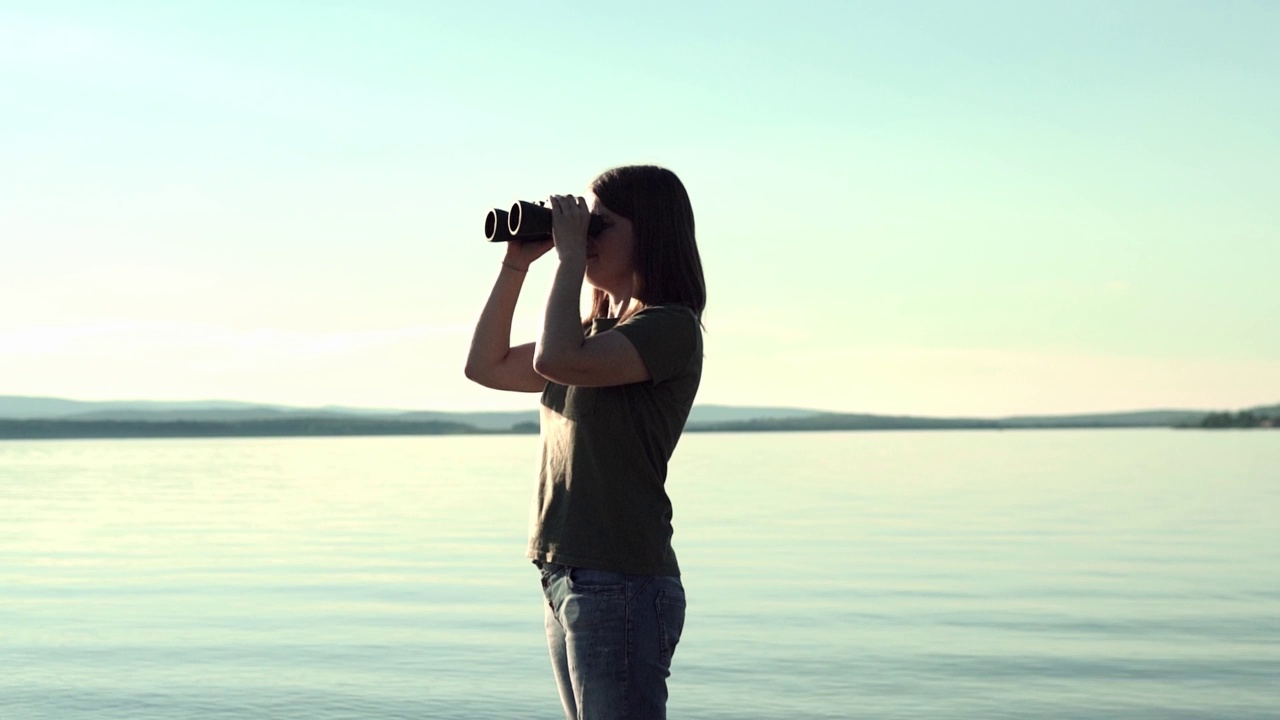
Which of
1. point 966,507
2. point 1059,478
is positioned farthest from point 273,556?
point 1059,478

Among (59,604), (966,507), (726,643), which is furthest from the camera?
(966,507)

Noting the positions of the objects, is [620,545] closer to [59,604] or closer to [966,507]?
[59,604]

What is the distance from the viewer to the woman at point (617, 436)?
283 centimetres

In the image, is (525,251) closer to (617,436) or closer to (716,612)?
(617,436)

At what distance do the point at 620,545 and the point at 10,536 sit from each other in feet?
52.5

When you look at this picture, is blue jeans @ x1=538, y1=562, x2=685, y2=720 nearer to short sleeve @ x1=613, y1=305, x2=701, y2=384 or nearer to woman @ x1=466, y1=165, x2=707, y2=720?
woman @ x1=466, y1=165, x2=707, y2=720

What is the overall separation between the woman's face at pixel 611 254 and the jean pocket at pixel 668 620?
2.19ft

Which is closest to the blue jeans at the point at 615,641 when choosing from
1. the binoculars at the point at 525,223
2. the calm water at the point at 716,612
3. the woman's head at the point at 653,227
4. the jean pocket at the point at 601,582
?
the jean pocket at the point at 601,582

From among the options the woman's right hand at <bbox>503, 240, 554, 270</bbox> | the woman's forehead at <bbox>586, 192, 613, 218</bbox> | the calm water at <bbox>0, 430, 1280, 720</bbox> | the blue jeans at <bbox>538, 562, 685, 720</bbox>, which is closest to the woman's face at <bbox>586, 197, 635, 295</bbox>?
the woman's forehead at <bbox>586, 192, 613, 218</bbox>

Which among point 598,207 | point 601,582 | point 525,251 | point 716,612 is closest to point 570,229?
point 598,207

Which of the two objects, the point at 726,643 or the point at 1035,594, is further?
the point at 1035,594

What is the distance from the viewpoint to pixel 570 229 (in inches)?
116

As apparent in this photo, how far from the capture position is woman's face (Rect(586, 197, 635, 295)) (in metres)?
3.03

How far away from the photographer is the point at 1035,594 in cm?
1089
